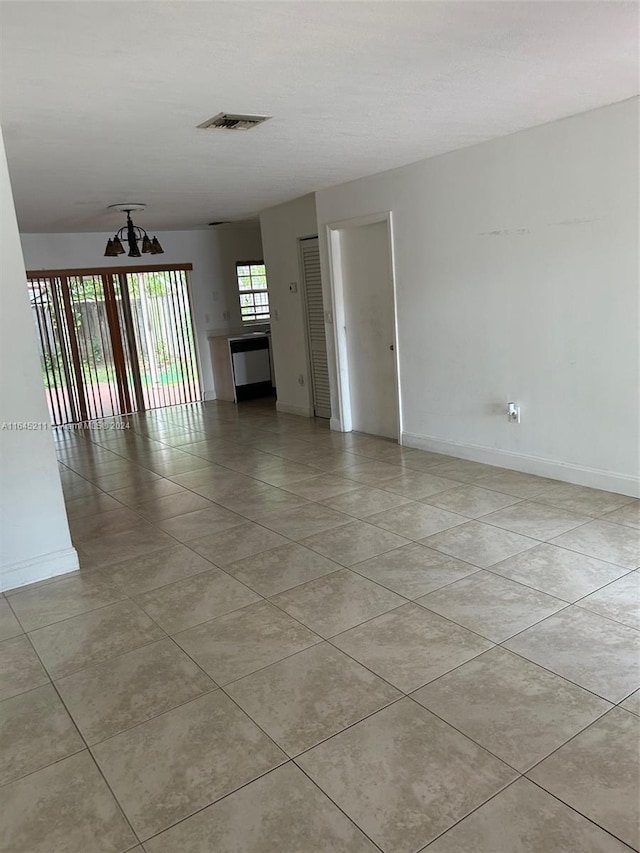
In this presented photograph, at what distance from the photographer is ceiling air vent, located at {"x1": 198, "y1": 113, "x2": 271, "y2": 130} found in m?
3.09

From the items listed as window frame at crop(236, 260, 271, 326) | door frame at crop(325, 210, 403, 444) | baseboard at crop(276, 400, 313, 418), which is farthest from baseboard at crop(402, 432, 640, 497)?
window frame at crop(236, 260, 271, 326)

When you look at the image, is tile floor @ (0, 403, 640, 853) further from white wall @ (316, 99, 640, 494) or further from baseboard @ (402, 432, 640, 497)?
white wall @ (316, 99, 640, 494)

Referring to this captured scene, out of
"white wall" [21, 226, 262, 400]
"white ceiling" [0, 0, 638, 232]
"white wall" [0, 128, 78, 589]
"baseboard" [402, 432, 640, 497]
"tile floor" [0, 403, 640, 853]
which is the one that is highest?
"white ceiling" [0, 0, 638, 232]

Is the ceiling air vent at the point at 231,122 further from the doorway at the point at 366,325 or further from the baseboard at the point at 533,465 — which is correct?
the baseboard at the point at 533,465

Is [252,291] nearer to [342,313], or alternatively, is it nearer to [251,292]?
[251,292]

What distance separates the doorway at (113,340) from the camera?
752cm

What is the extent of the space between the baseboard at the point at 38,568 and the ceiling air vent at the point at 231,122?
2.31 metres

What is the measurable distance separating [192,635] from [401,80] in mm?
2531

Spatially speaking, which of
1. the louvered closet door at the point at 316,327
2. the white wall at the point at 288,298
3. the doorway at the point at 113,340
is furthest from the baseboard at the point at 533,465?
the doorway at the point at 113,340

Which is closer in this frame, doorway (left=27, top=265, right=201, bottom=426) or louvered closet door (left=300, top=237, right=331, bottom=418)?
louvered closet door (left=300, top=237, right=331, bottom=418)

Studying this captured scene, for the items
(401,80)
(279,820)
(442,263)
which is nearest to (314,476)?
(442,263)

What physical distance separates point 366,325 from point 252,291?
147 inches

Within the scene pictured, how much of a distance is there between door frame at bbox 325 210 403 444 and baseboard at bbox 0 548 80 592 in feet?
9.86

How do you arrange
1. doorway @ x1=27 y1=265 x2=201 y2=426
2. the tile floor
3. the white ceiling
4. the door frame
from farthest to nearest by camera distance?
doorway @ x1=27 y1=265 x2=201 y2=426 < the door frame < the white ceiling < the tile floor
